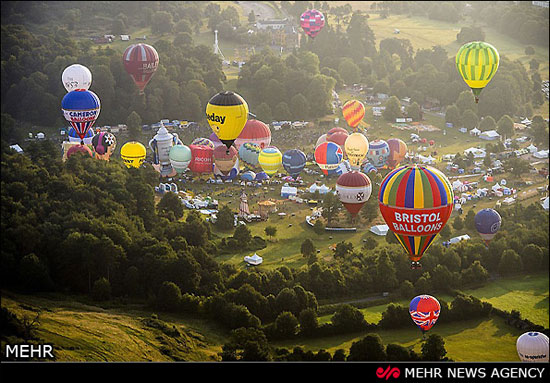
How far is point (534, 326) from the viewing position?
30.9 metres

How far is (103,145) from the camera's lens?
44.0m

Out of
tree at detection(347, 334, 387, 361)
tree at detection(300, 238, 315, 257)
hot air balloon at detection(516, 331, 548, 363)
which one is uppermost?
tree at detection(347, 334, 387, 361)

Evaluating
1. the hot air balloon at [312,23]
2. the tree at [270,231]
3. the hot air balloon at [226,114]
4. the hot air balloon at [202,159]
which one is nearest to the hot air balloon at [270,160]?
the hot air balloon at [226,114]

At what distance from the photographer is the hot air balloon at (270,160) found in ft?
144

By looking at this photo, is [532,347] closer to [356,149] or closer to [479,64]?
[356,149]

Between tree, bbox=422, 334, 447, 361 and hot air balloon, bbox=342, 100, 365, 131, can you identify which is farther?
hot air balloon, bbox=342, 100, 365, 131

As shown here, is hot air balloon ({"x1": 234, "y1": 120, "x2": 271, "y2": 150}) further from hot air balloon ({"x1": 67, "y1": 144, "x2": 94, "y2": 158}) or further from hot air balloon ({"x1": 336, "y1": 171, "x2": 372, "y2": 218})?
hot air balloon ({"x1": 336, "y1": 171, "x2": 372, "y2": 218})

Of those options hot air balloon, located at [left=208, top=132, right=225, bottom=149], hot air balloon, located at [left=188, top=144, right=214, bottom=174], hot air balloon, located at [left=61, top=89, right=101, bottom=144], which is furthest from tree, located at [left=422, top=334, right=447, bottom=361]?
hot air balloon, located at [left=61, top=89, right=101, bottom=144]

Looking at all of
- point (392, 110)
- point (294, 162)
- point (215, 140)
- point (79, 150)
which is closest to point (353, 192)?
point (294, 162)

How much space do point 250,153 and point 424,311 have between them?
685 inches

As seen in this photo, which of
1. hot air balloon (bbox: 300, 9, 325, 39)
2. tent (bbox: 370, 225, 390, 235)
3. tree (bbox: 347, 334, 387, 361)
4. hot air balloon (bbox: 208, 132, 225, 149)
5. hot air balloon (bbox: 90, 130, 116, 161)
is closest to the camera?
tree (bbox: 347, 334, 387, 361)

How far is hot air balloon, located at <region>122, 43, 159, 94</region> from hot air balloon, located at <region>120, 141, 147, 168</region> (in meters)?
10.00
